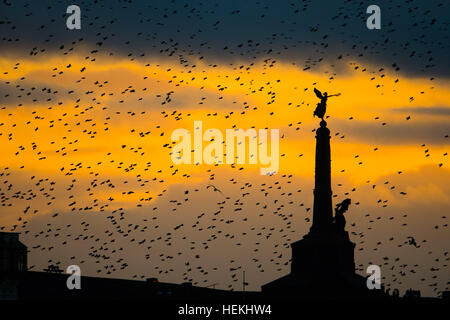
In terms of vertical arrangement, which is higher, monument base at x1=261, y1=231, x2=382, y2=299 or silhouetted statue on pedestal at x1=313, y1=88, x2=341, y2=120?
silhouetted statue on pedestal at x1=313, y1=88, x2=341, y2=120

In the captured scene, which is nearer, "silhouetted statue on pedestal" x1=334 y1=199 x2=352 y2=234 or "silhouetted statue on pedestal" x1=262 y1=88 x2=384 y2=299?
"silhouetted statue on pedestal" x1=262 y1=88 x2=384 y2=299

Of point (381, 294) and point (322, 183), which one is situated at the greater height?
point (322, 183)

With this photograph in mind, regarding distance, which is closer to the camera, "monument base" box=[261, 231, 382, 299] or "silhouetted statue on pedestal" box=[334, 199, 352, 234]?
"monument base" box=[261, 231, 382, 299]

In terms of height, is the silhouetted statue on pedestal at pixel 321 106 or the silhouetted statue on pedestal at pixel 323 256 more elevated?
the silhouetted statue on pedestal at pixel 321 106

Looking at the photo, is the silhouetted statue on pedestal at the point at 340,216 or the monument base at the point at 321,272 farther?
the silhouetted statue on pedestal at the point at 340,216

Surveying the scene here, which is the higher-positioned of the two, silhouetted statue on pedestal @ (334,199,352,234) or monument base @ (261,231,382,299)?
silhouetted statue on pedestal @ (334,199,352,234)

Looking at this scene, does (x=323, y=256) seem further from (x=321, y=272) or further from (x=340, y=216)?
(x=340, y=216)

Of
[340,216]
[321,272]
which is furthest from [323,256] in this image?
[340,216]
